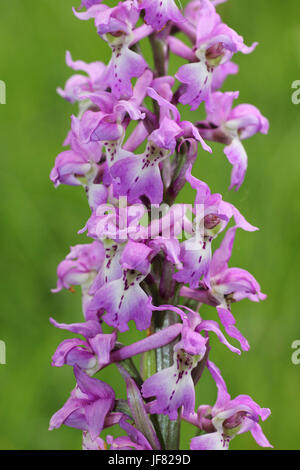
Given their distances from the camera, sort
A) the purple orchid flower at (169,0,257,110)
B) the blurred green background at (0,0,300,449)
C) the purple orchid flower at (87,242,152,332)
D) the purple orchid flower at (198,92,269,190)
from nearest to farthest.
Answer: the purple orchid flower at (87,242,152,332) → the purple orchid flower at (169,0,257,110) → the purple orchid flower at (198,92,269,190) → the blurred green background at (0,0,300,449)

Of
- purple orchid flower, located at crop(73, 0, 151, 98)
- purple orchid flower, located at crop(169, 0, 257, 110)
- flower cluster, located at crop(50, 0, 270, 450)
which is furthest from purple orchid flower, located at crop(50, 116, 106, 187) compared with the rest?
purple orchid flower, located at crop(169, 0, 257, 110)

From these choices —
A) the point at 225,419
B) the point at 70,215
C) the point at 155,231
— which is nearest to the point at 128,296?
the point at 155,231

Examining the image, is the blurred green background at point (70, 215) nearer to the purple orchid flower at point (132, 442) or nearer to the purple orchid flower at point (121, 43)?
the purple orchid flower at point (132, 442)

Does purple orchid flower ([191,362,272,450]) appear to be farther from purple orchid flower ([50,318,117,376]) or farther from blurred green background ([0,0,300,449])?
blurred green background ([0,0,300,449])

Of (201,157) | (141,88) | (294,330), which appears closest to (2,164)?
(201,157)

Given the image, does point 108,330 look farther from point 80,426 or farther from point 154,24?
point 154,24

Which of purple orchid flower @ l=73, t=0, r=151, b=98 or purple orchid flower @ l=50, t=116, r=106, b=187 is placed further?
purple orchid flower @ l=50, t=116, r=106, b=187

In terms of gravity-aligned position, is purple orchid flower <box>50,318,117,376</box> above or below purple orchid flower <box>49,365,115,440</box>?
above
